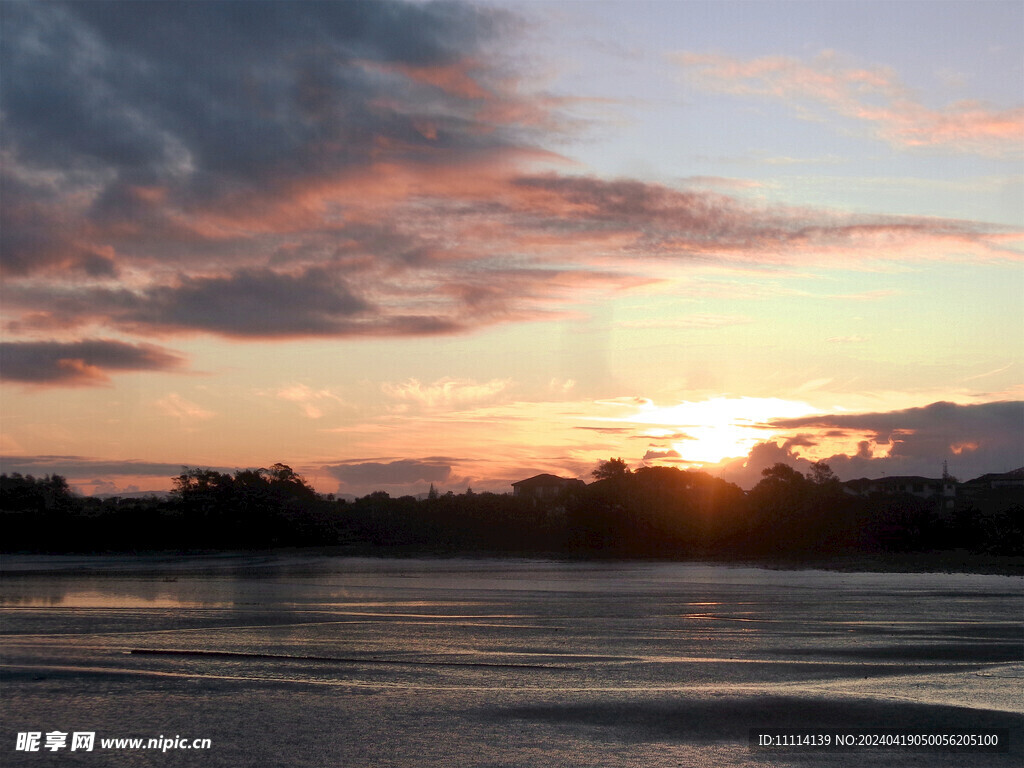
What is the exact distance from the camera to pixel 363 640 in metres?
20.6

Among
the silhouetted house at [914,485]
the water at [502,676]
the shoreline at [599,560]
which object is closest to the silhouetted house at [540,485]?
the silhouetted house at [914,485]

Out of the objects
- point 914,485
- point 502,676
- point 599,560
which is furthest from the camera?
point 914,485

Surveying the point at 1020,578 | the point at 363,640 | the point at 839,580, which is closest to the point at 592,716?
the point at 363,640

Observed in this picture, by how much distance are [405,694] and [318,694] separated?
132cm

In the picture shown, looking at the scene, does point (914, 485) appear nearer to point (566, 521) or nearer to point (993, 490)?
point (993, 490)

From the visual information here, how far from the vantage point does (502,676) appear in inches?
630

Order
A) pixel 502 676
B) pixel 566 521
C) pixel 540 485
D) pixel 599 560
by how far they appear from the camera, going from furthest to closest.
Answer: pixel 540 485 < pixel 566 521 < pixel 599 560 < pixel 502 676

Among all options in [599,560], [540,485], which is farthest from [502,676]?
[540,485]

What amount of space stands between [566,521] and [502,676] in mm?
76898

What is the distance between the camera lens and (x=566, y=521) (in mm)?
92250

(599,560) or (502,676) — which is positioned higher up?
(502,676)

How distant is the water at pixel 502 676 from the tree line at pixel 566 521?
54557 mm

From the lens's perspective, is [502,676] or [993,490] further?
[993,490]

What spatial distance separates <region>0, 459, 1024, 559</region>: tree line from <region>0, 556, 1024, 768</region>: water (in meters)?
54.6
